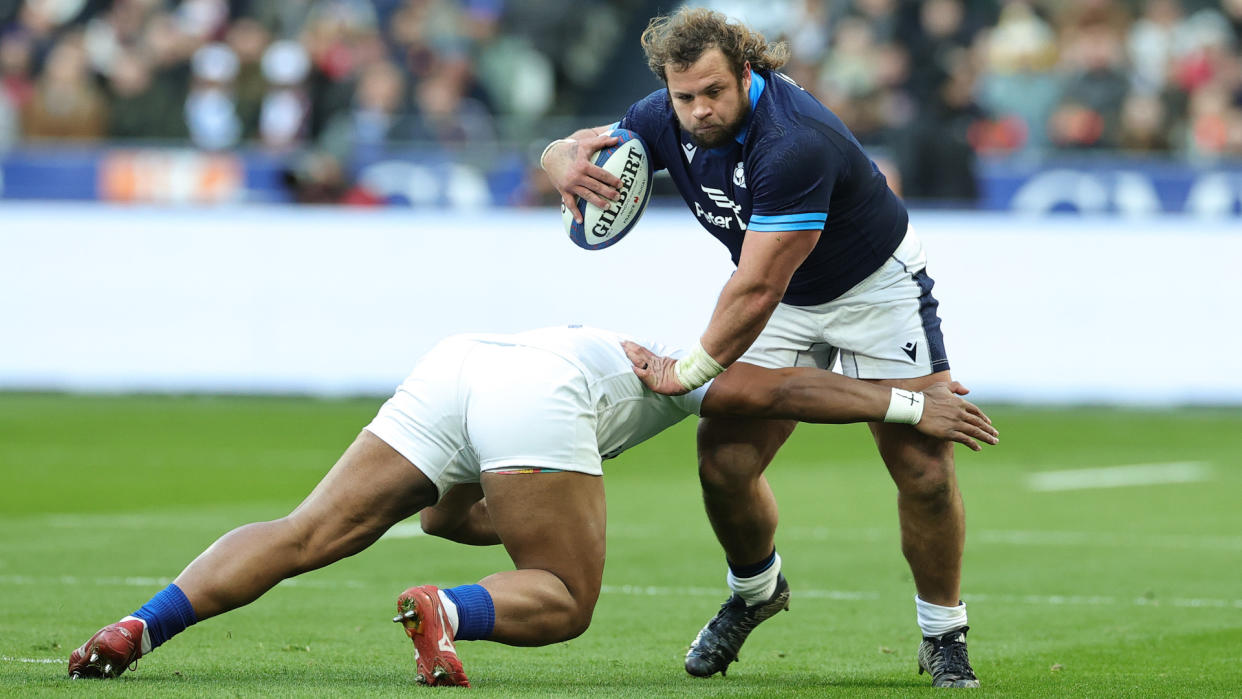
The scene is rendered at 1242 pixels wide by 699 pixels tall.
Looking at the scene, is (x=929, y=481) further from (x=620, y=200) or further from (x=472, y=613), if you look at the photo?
(x=472, y=613)

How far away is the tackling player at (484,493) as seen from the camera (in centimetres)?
573

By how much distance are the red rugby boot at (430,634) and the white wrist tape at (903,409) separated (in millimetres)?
1670

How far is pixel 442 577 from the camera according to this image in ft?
28.5

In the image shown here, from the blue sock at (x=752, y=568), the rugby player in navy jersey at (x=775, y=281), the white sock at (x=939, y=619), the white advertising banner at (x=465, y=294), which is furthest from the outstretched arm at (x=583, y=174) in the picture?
the white advertising banner at (x=465, y=294)

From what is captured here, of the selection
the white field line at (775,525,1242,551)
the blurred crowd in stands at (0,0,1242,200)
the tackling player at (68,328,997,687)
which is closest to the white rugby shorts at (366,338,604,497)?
the tackling player at (68,328,997,687)

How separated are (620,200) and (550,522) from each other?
4.60 feet

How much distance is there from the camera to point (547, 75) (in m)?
22.1

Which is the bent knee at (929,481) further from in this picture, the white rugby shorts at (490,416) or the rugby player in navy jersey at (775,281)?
the white rugby shorts at (490,416)

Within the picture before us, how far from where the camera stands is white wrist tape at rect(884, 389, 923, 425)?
630 centimetres

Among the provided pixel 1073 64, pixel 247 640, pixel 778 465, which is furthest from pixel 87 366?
pixel 247 640

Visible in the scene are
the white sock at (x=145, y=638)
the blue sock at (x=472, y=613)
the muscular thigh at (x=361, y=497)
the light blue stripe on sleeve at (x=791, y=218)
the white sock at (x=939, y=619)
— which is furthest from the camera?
the white sock at (x=939, y=619)

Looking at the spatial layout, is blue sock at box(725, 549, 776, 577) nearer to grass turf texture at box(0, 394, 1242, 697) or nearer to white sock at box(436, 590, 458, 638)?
grass turf texture at box(0, 394, 1242, 697)

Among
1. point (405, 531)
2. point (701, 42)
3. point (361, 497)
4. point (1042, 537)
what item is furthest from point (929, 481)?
point (405, 531)

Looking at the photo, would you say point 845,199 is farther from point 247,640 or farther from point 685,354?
point 247,640
